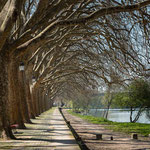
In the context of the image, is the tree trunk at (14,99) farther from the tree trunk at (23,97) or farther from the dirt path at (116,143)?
the dirt path at (116,143)

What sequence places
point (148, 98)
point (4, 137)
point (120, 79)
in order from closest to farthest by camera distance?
point (4, 137), point (120, 79), point (148, 98)

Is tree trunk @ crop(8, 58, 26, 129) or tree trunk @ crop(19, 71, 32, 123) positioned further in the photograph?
tree trunk @ crop(19, 71, 32, 123)

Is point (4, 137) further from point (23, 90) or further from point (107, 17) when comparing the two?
point (107, 17)

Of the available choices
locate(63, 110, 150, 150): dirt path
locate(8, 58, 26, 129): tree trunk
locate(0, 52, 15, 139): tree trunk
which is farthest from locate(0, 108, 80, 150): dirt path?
locate(63, 110, 150, 150): dirt path

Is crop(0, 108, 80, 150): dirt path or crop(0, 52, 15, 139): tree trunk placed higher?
crop(0, 52, 15, 139): tree trunk

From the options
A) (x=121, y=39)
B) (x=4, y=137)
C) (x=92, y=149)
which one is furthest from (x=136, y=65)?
(x=4, y=137)

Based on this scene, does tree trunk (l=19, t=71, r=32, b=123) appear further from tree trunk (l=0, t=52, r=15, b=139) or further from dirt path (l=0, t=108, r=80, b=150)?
tree trunk (l=0, t=52, r=15, b=139)

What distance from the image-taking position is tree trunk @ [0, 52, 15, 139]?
8.73 metres

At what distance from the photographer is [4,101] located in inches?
347

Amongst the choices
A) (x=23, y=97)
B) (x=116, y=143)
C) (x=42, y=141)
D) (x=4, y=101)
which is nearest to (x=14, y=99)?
(x=23, y=97)

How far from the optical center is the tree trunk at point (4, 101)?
8.73 meters

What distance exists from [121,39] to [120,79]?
3.72m

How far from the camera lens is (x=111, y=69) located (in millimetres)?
14922

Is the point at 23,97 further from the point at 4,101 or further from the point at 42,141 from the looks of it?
the point at 42,141
